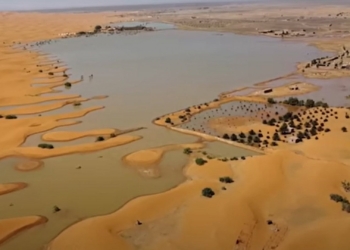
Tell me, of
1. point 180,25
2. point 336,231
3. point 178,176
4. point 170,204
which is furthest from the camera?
point 180,25

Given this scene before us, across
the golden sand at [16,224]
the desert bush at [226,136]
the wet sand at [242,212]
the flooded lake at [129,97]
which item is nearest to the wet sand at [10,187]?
the flooded lake at [129,97]

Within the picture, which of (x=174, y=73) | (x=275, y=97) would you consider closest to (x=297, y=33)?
(x=174, y=73)

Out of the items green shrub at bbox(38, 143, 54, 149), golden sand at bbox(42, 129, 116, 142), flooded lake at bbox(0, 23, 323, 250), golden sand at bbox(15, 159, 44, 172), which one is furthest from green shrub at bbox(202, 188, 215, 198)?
green shrub at bbox(38, 143, 54, 149)

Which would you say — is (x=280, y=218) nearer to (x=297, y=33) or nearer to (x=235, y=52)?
(x=235, y=52)

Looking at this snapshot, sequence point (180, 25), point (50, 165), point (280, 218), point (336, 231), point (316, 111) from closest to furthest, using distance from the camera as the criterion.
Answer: point (336, 231), point (280, 218), point (50, 165), point (316, 111), point (180, 25)

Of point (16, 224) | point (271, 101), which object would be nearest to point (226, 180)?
point (16, 224)

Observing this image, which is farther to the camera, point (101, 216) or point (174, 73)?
point (174, 73)

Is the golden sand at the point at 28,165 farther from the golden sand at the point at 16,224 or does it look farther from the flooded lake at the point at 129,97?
the golden sand at the point at 16,224
